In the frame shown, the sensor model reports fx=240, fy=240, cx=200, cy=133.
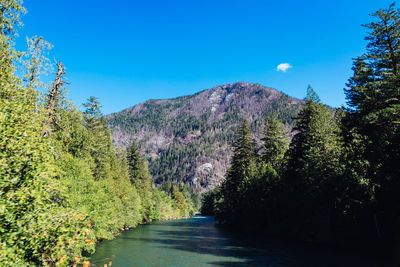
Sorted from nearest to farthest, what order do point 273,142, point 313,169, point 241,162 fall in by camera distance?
point 313,169 < point 273,142 < point 241,162

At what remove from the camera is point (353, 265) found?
63.6 feet

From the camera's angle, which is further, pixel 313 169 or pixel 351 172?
pixel 313 169

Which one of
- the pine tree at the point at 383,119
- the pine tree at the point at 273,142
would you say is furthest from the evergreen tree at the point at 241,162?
the pine tree at the point at 383,119

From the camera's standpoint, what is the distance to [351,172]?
976 inches

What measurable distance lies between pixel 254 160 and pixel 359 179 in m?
27.9

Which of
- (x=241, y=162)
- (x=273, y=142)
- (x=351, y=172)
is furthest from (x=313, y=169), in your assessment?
(x=241, y=162)

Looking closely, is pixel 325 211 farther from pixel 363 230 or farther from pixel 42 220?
pixel 42 220

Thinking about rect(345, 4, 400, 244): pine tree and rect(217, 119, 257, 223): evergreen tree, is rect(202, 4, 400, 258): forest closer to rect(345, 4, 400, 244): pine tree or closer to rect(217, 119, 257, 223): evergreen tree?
rect(345, 4, 400, 244): pine tree

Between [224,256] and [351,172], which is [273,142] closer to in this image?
[351,172]

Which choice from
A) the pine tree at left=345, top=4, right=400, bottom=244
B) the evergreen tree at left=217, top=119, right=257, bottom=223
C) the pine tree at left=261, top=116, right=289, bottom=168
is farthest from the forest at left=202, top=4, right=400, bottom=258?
the pine tree at left=261, top=116, right=289, bottom=168

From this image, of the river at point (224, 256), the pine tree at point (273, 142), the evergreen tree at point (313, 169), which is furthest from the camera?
the pine tree at point (273, 142)

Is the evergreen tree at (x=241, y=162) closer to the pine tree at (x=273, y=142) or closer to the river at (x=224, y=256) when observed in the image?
the pine tree at (x=273, y=142)

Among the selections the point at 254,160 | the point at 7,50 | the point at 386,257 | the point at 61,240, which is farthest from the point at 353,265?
the point at 254,160

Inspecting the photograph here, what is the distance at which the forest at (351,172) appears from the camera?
22531mm
